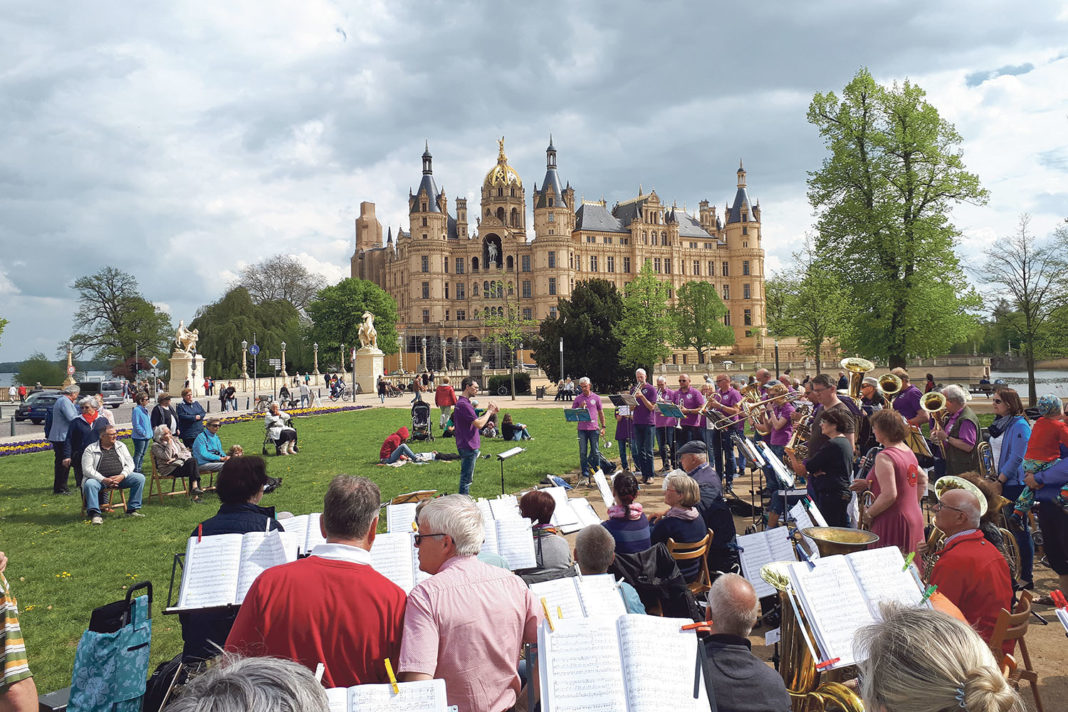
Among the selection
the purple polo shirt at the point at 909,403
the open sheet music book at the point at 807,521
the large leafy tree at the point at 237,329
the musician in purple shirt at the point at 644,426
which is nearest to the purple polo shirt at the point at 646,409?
the musician in purple shirt at the point at 644,426

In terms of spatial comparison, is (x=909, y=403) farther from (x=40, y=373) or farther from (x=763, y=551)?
(x=40, y=373)

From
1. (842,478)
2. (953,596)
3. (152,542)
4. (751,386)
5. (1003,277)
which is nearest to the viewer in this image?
(953,596)

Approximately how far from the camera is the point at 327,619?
2.67m

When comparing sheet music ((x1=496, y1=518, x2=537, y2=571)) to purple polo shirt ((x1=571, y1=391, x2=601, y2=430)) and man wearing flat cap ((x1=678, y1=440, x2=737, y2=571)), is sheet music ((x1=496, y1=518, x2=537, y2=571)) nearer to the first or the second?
man wearing flat cap ((x1=678, y1=440, x2=737, y2=571))

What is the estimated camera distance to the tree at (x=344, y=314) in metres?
77.9

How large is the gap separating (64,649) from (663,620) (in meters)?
5.37

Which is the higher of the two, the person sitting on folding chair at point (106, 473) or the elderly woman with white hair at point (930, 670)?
the elderly woman with white hair at point (930, 670)

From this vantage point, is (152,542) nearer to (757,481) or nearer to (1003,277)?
(757,481)

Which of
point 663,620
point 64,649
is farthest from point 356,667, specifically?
point 64,649

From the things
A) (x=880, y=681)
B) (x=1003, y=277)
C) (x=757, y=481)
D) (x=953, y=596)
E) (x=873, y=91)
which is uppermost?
(x=873, y=91)

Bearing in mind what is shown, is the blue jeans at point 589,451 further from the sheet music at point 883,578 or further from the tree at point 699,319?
the tree at point 699,319

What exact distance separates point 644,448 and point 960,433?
5246mm

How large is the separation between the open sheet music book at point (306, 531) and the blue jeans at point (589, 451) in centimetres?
739

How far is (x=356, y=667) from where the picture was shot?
268cm
